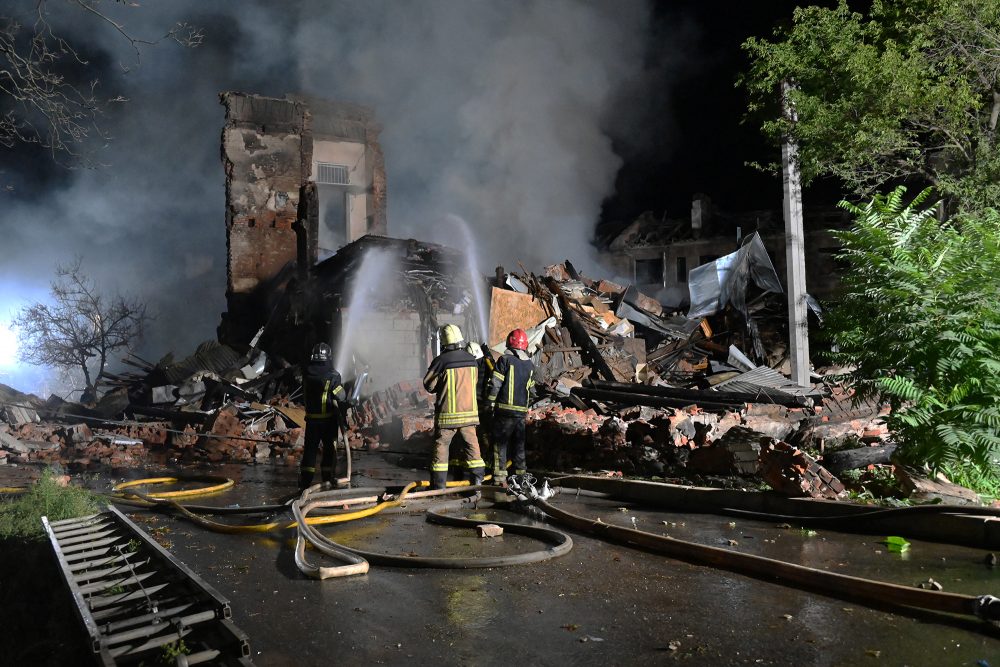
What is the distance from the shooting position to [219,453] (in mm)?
13688

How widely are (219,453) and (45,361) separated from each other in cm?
2777

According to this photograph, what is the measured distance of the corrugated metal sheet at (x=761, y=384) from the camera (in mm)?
14243

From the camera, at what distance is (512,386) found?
28.9 feet

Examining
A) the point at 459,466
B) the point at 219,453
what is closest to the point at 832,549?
the point at 459,466

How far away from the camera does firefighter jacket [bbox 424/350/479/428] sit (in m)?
8.08

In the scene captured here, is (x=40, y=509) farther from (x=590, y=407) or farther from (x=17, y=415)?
(x=17, y=415)

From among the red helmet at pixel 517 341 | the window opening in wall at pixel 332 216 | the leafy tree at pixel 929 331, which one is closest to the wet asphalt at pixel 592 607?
the leafy tree at pixel 929 331

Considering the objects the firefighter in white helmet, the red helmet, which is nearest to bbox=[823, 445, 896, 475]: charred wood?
the red helmet

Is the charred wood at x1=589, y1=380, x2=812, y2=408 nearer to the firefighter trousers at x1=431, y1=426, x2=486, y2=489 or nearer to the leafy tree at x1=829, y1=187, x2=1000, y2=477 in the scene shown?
the leafy tree at x1=829, y1=187, x2=1000, y2=477

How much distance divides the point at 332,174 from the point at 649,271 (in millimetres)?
15989

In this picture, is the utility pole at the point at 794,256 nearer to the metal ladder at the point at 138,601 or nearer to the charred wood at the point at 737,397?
the charred wood at the point at 737,397

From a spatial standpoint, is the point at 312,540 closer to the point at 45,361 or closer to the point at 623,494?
the point at 623,494

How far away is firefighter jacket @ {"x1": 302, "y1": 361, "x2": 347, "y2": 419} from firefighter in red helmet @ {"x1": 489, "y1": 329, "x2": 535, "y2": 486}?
1879 millimetres

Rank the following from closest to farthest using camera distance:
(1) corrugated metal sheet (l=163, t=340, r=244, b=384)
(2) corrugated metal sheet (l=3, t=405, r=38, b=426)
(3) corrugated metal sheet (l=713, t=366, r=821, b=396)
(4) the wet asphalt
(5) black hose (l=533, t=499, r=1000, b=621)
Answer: (4) the wet asphalt, (5) black hose (l=533, t=499, r=1000, b=621), (3) corrugated metal sheet (l=713, t=366, r=821, b=396), (2) corrugated metal sheet (l=3, t=405, r=38, b=426), (1) corrugated metal sheet (l=163, t=340, r=244, b=384)
